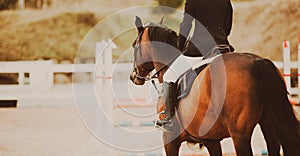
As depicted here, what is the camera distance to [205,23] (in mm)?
3064

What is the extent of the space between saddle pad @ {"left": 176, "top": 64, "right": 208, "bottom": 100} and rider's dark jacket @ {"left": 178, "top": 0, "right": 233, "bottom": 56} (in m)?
0.13

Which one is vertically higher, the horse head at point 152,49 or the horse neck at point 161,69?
the horse head at point 152,49

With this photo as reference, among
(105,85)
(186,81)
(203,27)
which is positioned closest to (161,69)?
(186,81)

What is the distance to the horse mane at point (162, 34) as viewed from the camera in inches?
131

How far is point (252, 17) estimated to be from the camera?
1616cm

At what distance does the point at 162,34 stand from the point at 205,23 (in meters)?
0.39

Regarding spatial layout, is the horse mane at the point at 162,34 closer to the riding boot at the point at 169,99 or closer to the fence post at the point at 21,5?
the riding boot at the point at 169,99

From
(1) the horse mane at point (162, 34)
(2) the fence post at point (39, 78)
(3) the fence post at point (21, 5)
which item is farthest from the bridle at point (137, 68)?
(3) the fence post at point (21, 5)

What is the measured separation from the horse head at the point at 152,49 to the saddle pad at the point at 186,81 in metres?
0.24

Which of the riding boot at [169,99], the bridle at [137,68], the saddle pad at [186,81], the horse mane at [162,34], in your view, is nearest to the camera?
the saddle pad at [186,81]

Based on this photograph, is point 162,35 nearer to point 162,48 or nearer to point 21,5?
point 162,48

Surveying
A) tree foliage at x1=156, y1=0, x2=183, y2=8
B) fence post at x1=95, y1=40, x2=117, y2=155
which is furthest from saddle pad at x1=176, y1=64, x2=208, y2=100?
tree foliage at x1=156, y1=0, x2=183, y2=8

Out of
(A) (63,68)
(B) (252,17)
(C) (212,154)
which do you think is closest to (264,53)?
(B) (252,17)

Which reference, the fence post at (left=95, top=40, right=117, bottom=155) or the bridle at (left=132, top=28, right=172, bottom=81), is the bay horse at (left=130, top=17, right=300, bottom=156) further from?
the fence post at (left=95, top=40, right=117, bottom=155)
